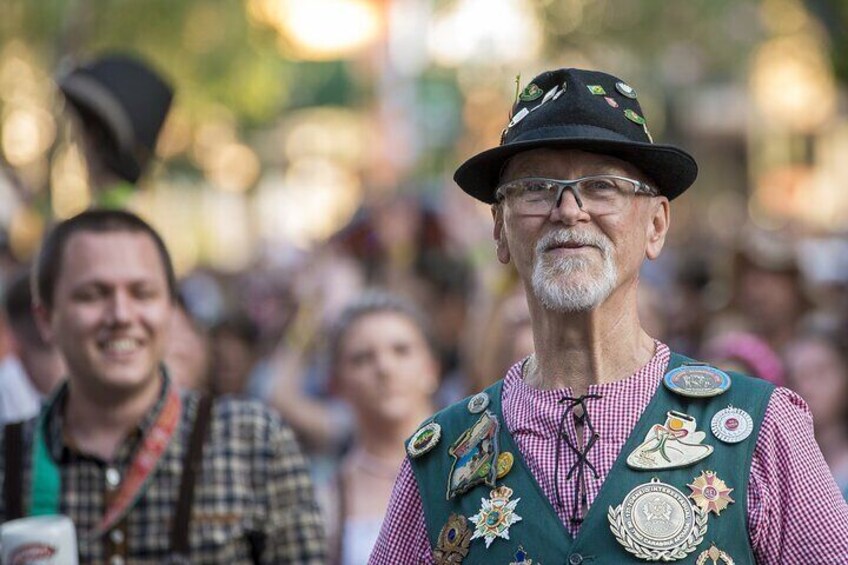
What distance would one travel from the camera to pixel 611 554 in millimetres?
3242

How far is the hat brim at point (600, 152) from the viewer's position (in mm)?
3426

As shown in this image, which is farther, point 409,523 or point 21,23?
point 21,23

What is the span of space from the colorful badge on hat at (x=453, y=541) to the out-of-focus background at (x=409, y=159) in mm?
1139

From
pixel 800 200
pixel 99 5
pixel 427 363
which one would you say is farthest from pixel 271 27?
pixel 800 200

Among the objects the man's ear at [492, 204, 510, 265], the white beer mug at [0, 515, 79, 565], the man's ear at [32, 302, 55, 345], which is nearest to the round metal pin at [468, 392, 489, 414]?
the man's ear at [492, 204, 510, 265]

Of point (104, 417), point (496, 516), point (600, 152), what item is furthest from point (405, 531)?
point (104, 417)

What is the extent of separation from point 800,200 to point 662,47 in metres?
23.6

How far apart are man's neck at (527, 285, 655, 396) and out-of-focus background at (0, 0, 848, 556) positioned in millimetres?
660

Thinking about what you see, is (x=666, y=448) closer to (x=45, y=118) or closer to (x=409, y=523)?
(x=409, y=523)

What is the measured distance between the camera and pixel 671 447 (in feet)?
11.0

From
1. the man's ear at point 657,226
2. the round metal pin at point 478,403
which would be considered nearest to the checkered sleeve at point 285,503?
the round metal pin at point 478,403

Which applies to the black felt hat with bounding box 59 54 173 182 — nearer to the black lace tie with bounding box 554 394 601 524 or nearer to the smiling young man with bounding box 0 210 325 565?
the smiling young man with bounding box 0 210 325 565

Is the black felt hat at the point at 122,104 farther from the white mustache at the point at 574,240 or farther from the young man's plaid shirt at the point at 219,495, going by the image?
the white mustache at the point at 574,240

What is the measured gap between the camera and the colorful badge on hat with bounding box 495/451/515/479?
3.44 metres
